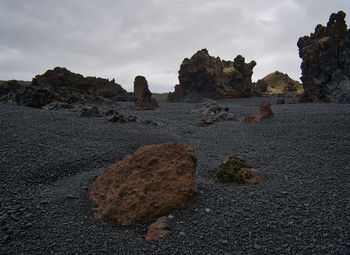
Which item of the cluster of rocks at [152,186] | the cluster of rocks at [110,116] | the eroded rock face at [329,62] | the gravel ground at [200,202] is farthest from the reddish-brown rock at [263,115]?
the eroded rock face at [329,62]

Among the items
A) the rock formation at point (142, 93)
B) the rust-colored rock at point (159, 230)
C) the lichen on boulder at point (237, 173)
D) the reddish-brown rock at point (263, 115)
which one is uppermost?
the rock formation at point (142, 93)

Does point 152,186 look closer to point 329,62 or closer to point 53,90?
point 53,90

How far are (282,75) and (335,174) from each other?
4337cm

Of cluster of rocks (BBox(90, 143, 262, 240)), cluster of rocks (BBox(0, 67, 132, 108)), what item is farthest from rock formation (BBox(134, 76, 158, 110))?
cluster of rocks (BBox(90, 143, 262, 240))

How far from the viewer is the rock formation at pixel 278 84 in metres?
35.9

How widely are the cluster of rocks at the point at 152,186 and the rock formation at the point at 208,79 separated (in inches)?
960

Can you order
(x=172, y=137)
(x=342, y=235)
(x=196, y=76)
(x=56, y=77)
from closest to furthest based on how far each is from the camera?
(x=342, y=235) → (x=172, y=137) → (x=56, y=77) → (x=196, y=76)

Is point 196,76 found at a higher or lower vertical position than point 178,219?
higher

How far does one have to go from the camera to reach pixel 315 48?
19.3 meters

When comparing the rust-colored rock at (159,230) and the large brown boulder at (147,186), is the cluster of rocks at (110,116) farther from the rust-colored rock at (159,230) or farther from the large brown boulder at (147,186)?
the rust-colored rock at (159,230)

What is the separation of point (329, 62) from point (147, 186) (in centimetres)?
2125

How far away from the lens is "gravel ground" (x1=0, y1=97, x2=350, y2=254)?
1.99m

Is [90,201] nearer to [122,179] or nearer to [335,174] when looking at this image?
[122,179]

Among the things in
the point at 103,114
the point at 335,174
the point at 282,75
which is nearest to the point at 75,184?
the point at 335,174
